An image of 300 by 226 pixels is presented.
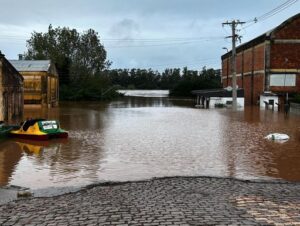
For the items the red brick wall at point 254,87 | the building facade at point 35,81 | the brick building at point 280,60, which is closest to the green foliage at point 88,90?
the building facade at point 35,81

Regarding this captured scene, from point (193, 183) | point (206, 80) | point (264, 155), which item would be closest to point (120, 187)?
point (193, 183)

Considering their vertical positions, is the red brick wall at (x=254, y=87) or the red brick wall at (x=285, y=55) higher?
the red brick wall at (x=285, y=55)

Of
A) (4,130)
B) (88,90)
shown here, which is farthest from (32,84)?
(4,130)

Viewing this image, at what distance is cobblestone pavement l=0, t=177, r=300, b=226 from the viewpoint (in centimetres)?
802

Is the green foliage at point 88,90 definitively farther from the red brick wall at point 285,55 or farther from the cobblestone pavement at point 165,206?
the cobblestone pavement at point 165,206

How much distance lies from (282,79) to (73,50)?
4632 centimetres

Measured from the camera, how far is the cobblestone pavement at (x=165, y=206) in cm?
802

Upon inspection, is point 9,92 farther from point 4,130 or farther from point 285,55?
point 285,55

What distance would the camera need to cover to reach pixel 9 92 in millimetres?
30812

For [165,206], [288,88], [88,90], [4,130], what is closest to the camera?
[165,206]

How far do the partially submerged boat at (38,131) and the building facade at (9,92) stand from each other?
176 inches

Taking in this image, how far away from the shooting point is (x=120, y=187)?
11.2m

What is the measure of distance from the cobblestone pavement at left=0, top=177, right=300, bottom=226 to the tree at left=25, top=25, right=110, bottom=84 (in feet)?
250

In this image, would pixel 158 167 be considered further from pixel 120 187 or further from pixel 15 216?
pixel 15 216
